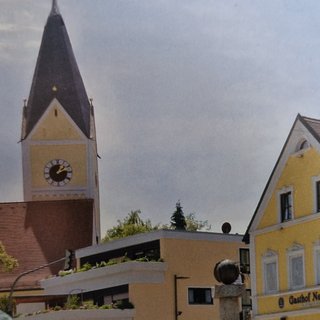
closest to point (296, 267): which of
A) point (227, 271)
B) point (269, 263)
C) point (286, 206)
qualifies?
point (269, 263)

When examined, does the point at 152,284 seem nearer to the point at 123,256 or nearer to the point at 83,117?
the point at 123,256

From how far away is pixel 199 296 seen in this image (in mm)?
49344

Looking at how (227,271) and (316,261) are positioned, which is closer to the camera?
(227,271)

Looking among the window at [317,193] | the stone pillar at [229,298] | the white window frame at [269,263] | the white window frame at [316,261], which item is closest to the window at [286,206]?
the white window frame at [269,263]

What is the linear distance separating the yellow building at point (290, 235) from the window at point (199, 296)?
8.95 metres

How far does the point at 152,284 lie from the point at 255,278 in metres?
8.68

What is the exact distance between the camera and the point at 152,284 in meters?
48.1

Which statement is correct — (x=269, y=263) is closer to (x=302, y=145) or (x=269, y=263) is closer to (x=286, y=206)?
(x=286, y=206)

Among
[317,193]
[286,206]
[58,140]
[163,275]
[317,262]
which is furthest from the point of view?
[58,140]

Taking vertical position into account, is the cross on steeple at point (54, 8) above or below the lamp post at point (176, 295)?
above

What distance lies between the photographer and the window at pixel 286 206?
3888cm

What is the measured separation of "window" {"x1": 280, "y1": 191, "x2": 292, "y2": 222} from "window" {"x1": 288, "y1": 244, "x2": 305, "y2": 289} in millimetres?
1177

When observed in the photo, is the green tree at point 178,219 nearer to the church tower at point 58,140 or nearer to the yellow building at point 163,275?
the church tower at point 58,140

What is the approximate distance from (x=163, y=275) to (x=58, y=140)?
25363 mm
